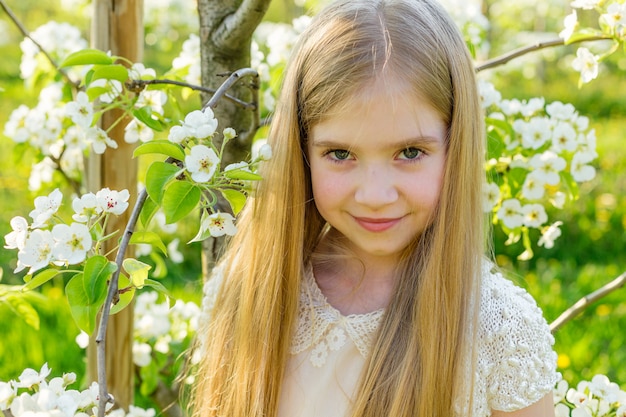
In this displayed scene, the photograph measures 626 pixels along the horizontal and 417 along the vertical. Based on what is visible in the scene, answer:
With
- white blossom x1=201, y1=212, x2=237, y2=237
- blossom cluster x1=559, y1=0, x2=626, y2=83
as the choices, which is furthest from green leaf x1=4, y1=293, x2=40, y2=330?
blossom cluster x1=559, y1=0, x2=626, y2=83

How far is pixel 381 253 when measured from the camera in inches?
52.9

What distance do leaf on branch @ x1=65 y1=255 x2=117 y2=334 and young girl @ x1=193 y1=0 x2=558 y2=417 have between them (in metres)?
0.43

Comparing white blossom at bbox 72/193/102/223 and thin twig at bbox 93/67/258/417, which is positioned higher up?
white blossom at bbox 72/193/102/223

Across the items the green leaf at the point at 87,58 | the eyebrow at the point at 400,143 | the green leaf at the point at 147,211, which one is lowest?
the green leaf at the point at 147,211

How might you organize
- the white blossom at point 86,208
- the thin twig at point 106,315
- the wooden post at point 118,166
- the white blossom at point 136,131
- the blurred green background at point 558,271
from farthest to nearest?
the blurred green background at point 558,271, the wooden post at point 118,166, the white blossom at point 136,131, the white blossom at point 86,208, the thin twig at point 106,315

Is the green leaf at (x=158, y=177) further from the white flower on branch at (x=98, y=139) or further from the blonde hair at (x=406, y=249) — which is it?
the white flower on branch at (x=98, y=139)

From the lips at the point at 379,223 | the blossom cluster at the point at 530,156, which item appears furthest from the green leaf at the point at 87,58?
the blossom cluster at the point at 530,156

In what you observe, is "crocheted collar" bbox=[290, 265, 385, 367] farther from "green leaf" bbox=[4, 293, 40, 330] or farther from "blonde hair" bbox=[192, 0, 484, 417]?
"green leaf" bbox=[4, 293, 40, 330]

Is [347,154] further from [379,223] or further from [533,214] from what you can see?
[533,214]

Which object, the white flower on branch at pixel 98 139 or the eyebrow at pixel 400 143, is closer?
the eyebrow at pixel 400 143

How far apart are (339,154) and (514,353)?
1.42 feet

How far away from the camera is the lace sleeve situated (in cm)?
132

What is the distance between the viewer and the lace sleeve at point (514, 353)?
132 cm

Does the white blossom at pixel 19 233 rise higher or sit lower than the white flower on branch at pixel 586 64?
lower
